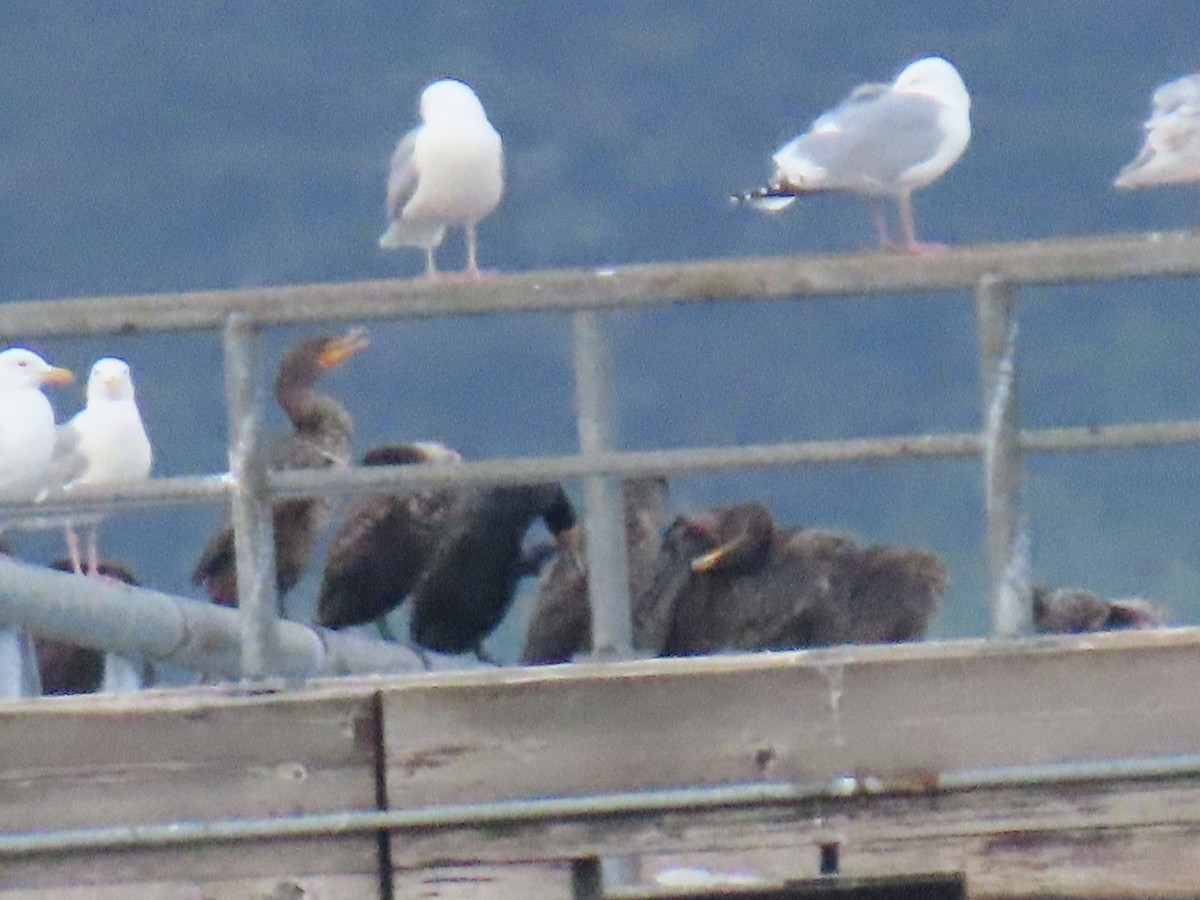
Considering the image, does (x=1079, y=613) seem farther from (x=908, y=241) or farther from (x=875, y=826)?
(x=875, y=826)

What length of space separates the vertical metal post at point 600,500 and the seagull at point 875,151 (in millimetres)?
1890

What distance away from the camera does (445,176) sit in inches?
342

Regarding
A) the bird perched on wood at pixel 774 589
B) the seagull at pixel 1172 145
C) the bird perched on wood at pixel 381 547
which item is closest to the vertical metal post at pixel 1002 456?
the seagull at pixel 1172 145

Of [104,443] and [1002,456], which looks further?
[104,443]

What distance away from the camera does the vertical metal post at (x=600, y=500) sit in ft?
19.9

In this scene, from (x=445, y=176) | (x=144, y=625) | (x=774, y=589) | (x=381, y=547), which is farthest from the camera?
(x=381, y=547)

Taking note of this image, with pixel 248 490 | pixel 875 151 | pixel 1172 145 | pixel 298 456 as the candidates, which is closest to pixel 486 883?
pixel 248 490

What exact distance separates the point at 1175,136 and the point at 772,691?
3590 millimetres

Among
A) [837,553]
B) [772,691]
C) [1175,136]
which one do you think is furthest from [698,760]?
[837,553]

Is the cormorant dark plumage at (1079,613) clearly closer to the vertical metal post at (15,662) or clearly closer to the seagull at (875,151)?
the seagull at (875,151)

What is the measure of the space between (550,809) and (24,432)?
2.84m

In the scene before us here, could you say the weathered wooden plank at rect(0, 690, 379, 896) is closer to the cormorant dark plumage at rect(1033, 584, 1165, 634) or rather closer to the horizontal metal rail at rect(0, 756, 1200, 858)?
the horizontal metal rail at rect(0, 756, 1200, 858)

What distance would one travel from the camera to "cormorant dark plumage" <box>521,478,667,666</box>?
35.0 feet

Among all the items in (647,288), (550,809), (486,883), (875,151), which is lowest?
(486,883)
